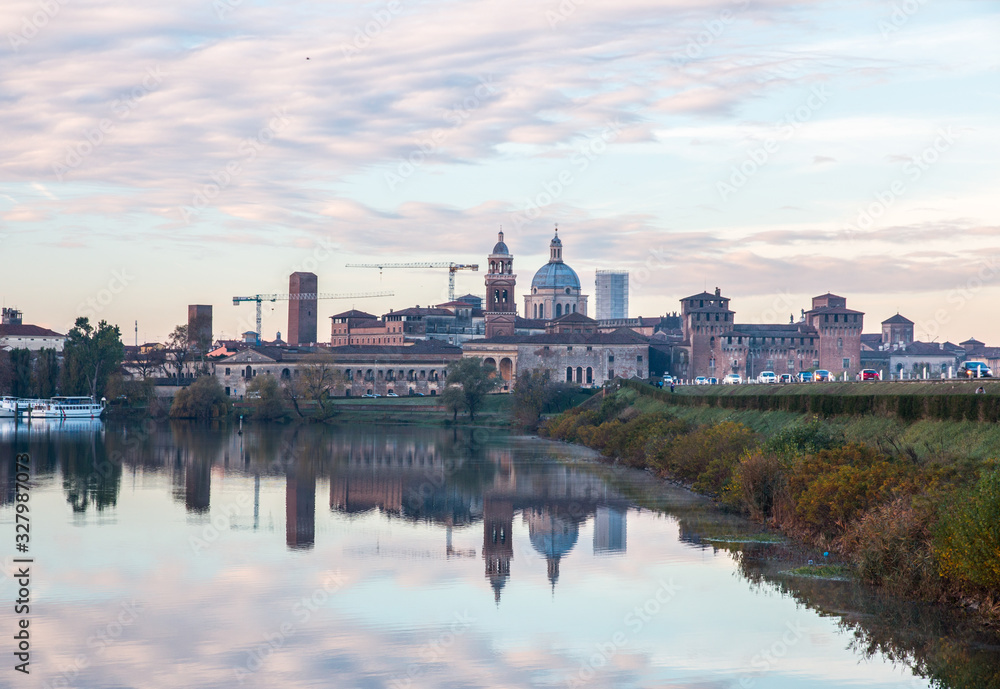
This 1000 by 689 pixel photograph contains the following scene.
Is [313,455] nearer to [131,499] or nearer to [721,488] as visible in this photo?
[131,499]

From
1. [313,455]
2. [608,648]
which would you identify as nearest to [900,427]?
[608,648]

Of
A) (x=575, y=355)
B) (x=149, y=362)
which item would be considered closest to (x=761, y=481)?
(x=575, y=355)

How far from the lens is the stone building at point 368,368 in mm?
101312

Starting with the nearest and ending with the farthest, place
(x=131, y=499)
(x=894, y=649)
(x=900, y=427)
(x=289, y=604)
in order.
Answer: (x=894, y=649), (x=289, y=604), (x=900, y=427), (x=131, y=499)

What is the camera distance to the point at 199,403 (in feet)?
253

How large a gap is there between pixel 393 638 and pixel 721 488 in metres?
15.1

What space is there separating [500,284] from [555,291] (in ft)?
37.1

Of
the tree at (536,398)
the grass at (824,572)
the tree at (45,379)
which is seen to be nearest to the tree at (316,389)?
the tree at (536,398)

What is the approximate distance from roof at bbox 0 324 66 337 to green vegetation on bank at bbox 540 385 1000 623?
93610 millimetres

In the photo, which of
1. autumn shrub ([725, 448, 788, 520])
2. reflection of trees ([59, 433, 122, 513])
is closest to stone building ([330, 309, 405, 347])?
reflection of trees ([59, 433, 122, 513])

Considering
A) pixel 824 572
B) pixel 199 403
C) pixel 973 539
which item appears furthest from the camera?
pixel 199 403

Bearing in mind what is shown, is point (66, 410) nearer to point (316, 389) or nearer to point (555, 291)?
point (316, 389)

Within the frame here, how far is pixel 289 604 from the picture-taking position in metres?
18.1

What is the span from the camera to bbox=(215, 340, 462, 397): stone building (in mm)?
101312
